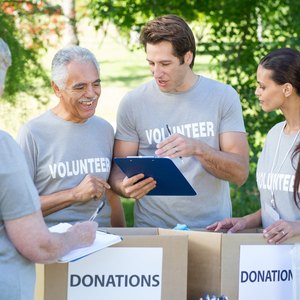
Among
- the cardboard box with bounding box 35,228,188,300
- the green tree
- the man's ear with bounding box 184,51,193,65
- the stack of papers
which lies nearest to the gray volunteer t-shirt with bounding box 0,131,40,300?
the stack of papers

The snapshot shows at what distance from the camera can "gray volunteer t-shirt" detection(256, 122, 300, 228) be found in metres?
3.61

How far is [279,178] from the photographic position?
3.65 meters

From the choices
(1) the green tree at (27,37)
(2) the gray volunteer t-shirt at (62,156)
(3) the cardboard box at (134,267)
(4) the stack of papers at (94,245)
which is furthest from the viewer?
(1) the green tree at (27,37)

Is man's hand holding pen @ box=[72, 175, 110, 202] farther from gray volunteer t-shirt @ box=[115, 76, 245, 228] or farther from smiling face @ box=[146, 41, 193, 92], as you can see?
smiling face @ box=[146, 41, 193, 92]

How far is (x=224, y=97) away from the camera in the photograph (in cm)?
392

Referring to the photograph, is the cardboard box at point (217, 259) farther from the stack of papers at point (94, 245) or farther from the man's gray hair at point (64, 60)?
the man's gray hair at point (64, 60)

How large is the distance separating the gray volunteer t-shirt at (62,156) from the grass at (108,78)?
242 cm

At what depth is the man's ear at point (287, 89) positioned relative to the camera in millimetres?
3754

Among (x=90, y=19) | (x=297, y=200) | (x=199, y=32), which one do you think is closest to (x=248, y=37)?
(x=199, y=32)

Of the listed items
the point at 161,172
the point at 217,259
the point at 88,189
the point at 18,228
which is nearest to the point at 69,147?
the point at 88,189

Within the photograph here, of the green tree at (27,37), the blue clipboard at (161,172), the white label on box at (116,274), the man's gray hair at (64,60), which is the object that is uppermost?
the green tree at (27,37)

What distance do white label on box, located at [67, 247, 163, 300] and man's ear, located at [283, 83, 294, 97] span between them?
37.4 inches

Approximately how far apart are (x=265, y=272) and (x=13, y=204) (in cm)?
125

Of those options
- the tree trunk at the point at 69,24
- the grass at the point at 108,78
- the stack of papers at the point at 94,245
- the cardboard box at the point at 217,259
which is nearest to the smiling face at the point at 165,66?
the cardboard box at the point at 217,259
